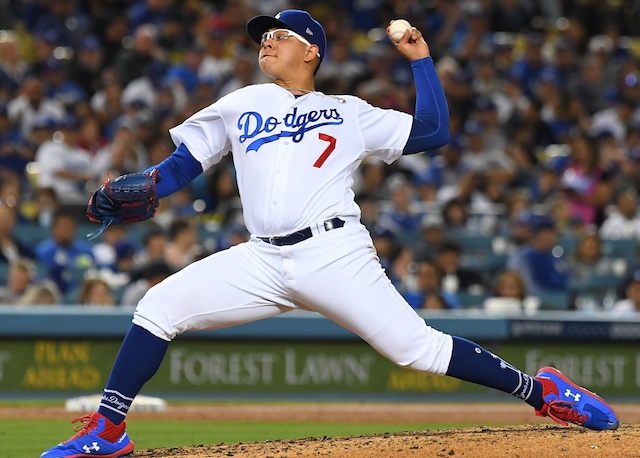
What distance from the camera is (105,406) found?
14.4ft

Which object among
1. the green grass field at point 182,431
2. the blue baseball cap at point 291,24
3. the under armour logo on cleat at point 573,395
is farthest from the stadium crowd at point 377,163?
the blue baseball cap at point 291,24

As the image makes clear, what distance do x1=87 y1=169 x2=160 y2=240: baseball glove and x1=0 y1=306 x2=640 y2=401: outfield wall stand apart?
14.3 ft

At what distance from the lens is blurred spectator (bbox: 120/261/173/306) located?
357 inches

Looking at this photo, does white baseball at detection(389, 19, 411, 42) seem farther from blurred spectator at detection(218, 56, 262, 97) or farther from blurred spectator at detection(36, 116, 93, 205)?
blurred spectator at detection(218, 56, 262, 97)

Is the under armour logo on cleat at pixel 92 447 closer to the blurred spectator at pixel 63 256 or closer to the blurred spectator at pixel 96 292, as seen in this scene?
the blurred spectator at pixel 96 292

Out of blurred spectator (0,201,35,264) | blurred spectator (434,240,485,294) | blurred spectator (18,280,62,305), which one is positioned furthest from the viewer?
blurred spectator (434,240,485,294)

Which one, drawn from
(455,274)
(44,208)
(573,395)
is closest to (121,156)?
(44,208)

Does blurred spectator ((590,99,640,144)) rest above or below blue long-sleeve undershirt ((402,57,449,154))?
above

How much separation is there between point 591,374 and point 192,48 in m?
5.95

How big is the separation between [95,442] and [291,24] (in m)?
1.80

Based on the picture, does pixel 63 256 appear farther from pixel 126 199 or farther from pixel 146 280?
pixel 126 199

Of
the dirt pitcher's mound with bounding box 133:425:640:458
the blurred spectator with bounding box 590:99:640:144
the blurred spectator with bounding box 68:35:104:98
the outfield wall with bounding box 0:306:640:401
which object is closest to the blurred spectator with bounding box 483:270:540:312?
the outfield wall with bounding box 0:306:640:401

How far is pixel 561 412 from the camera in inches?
188

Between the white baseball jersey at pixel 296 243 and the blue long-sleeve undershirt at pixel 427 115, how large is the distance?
0.16 feet
